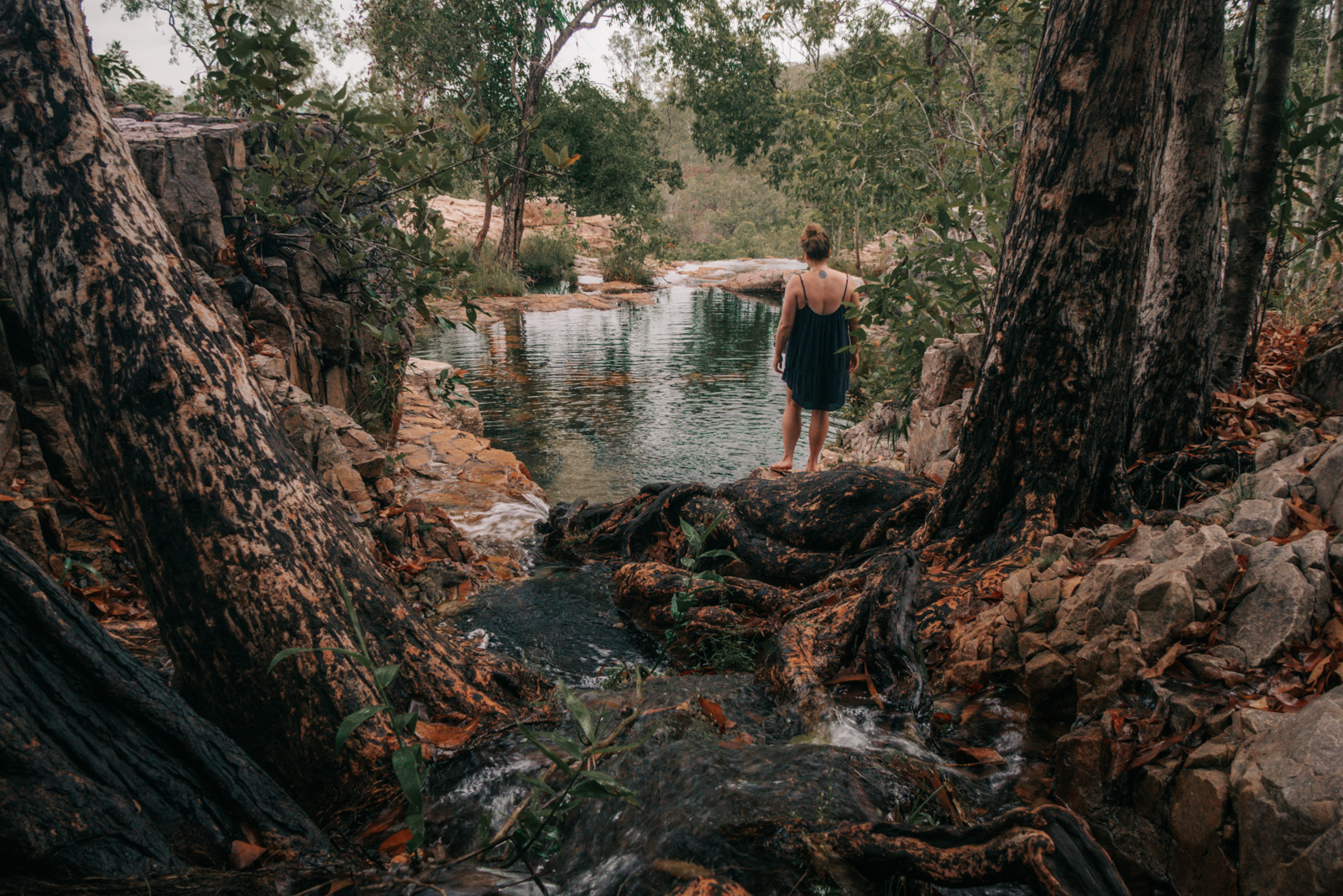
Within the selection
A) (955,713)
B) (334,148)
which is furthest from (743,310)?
(955,713)

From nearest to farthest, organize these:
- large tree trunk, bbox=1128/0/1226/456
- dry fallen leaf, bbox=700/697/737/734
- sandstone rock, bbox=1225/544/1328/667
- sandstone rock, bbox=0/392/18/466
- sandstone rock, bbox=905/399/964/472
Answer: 1. sandstone rock, bbox=1225/544/1328/667
2. dry fallen leaf, bbox=700/697/737/734
3. sandstone rock, bbox=0/392/18/466
4. large tree trunk, bbox=1128/0/1226/456
5. sandstone rock, bbox=905/399/964/472

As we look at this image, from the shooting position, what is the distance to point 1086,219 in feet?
9.86

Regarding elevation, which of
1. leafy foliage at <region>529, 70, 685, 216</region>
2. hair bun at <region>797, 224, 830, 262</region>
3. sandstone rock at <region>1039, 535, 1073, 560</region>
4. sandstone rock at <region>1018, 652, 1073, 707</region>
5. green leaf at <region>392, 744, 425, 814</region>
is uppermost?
leafy foliage at <region>529, 70, 685, 216</region>

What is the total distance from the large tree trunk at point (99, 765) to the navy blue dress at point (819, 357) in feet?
17.0

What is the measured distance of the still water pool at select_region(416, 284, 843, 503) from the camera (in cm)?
826

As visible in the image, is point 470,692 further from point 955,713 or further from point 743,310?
point 743,310

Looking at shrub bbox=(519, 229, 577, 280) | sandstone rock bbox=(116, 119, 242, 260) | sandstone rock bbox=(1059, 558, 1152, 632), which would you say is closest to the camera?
sandstone rock bbox=(1059, 558, 1152, 632)

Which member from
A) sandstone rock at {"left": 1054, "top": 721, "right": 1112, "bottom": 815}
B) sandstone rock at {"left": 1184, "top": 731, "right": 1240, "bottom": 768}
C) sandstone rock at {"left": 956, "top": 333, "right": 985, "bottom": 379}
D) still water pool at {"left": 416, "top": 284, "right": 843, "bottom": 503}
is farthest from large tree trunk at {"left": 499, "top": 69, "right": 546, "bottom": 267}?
sandstone rock at {"left": 1184, "top": 731, "right": 1240, "bottom": 768}

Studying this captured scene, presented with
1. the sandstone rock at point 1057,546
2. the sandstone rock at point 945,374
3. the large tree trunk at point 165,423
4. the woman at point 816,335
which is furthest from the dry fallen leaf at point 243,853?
the sandstone rock at point 945,374

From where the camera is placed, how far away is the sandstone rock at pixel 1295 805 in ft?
4.67

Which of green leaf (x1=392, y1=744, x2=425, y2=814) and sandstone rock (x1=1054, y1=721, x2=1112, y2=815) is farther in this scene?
sandstone rock (x1=1054, y1=721, x2=1112, y2=815)

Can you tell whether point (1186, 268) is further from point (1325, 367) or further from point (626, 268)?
point (626, 268)

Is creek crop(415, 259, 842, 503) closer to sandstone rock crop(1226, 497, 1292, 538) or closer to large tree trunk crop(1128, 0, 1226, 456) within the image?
large tree trunk crop(1128, 0, 1226, 456)

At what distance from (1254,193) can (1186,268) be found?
0.74 m
